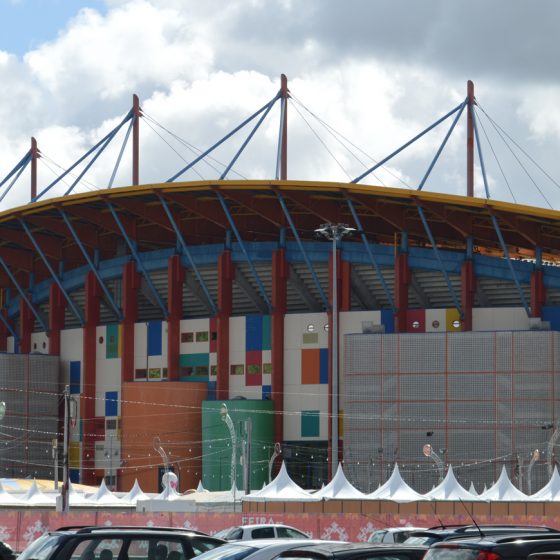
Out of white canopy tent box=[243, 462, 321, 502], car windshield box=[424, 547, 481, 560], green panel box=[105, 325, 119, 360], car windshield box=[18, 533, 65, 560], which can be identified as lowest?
white canopy tent box=[243, 462, 321, 502]

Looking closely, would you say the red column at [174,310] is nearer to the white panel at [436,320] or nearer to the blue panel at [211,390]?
the blue panel at [211,390]

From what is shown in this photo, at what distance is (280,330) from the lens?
9162 centimetres

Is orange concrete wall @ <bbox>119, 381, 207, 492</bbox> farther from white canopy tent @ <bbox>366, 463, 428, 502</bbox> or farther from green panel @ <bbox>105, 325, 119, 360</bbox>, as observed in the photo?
white canopy tent @ <bbox>366, 463, 428, 502</bbox>

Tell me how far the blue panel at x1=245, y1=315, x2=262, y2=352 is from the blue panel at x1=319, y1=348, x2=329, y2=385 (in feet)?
14.3

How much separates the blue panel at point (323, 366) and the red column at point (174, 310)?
10354 mm

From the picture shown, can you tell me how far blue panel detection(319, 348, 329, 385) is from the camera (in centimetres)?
9031

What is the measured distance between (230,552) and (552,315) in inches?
2598

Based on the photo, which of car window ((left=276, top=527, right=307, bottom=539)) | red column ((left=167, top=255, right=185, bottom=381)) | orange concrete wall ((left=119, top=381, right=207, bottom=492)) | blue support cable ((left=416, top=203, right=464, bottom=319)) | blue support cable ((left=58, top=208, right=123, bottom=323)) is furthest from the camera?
blue support cable ((left=58, top=208, right=123, bottom=323))

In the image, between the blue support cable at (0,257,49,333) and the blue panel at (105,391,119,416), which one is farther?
the blue support cable at (0,257,49,333)

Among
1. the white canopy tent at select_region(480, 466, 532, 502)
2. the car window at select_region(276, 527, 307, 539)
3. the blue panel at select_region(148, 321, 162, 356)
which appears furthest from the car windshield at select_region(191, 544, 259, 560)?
the blue panel at select_region(148, 321, 162, 356)

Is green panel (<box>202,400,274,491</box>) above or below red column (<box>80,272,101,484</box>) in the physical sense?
below

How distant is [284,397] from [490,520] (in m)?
47.5

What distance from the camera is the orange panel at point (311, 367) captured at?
9069 centimetres

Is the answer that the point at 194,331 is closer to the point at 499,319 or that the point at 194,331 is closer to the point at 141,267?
the point at 141,267
